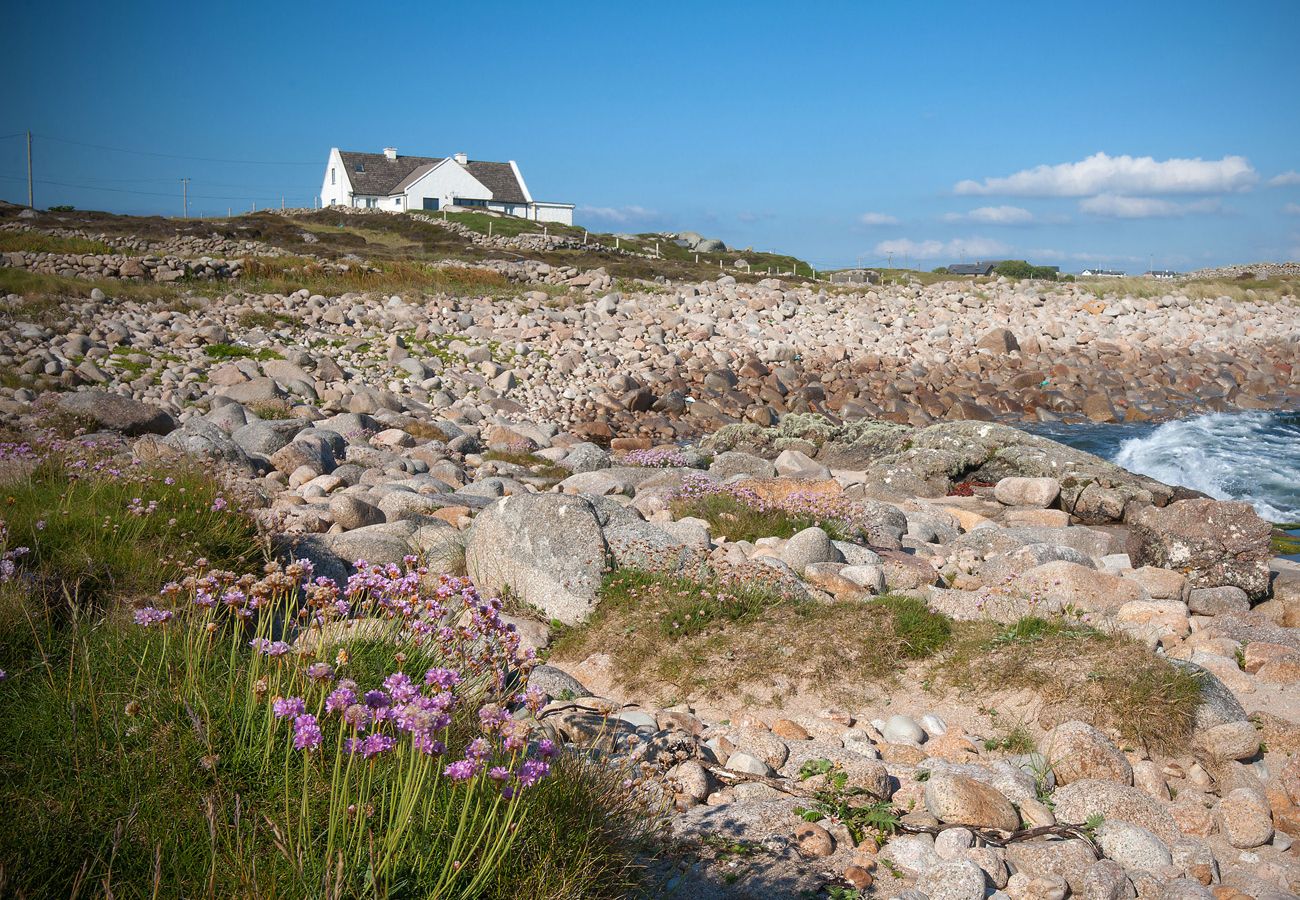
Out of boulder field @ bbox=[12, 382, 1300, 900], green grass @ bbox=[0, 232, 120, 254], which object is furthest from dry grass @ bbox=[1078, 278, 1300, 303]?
green grass @ bbox=[0, 232, 120, 254]

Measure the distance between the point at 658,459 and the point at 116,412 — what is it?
7.97 m

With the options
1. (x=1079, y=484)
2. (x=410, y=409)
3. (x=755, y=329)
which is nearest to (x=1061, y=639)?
(x=1079, y=484)

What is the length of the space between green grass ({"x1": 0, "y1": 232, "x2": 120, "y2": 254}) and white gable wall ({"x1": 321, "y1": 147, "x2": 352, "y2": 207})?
135 ft

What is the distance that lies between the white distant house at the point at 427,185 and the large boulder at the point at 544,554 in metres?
66.1

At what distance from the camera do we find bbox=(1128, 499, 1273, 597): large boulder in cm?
867

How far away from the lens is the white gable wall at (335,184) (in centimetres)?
7238

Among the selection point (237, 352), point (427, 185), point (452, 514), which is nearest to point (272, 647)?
point (452, 514)

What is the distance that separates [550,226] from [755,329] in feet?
120

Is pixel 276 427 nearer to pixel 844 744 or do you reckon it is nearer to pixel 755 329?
pixel 844 744

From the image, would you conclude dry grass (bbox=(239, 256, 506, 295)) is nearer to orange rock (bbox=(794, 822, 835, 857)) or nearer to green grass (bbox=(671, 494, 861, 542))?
green grass (bbox=(671, 494, 861, 542))

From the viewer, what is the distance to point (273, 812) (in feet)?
9.40

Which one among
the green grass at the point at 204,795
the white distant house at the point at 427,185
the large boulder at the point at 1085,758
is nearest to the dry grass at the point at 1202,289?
the large boulder at the point at 1085,758

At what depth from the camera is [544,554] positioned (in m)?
7.22

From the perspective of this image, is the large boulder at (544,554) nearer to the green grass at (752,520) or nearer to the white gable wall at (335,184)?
the green grass at (752,520)
